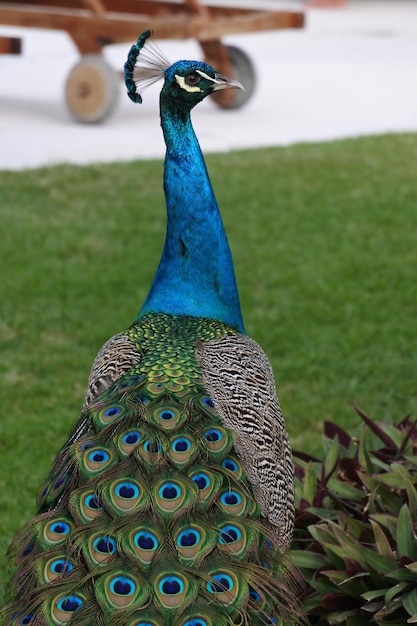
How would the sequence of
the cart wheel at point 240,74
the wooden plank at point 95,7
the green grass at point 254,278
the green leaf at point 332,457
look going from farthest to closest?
the cart wheel at point 240,74, the wooden plank at point 95,7, the green grass at point 254,278, the green leaf at point 332,457

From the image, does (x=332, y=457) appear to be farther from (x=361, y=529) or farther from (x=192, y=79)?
(x=192, y=79)

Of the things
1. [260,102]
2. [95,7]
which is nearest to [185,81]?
[95,7]

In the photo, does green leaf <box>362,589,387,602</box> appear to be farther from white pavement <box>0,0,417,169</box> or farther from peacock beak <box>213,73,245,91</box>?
white pavement <box>0,0,417,169</box>

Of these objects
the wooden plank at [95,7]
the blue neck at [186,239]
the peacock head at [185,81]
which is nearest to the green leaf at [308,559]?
the blue neck at [186,239]

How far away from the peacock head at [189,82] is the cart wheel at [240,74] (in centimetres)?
685

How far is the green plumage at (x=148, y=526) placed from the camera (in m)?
1.83

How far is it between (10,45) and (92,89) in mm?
1050

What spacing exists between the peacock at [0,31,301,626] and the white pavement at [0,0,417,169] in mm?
5403

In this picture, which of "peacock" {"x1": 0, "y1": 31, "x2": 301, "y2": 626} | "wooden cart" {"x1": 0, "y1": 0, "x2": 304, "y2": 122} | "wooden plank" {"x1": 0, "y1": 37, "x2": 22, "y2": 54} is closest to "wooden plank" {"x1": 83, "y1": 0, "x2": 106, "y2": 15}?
"wooden cart" {"x1": 0, "y1": 0, "x2": 304, "y2": 122}

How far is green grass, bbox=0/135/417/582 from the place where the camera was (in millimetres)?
4258

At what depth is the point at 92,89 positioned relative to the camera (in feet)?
28.4

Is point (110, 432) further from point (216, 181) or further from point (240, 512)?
point (216, 181)

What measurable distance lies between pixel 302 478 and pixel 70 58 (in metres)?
10.5

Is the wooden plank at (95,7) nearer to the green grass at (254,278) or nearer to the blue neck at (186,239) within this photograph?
the green grass at (254,278)
